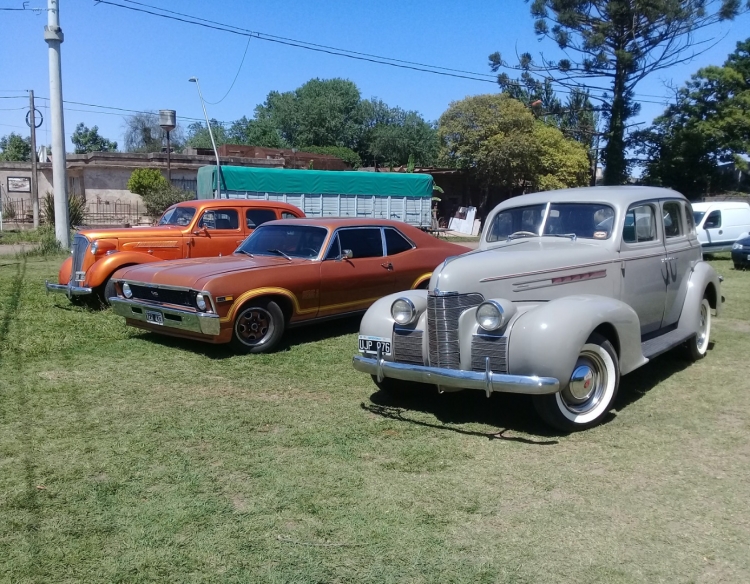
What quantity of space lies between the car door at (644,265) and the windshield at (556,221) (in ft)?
0.71

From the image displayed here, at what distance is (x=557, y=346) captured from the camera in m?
4.68

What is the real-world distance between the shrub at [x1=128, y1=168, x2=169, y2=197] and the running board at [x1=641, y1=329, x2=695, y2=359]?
26.1m

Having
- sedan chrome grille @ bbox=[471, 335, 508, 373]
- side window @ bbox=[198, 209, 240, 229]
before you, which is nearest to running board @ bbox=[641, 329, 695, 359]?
sedan chrome grille @ bbox=[471, 335, 508, 373]

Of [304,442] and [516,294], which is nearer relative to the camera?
[304,442]

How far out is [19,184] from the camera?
3609cm

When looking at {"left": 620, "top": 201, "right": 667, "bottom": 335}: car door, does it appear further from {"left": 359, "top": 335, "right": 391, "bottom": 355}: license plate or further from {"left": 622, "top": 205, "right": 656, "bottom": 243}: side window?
{"left": 359, "top": 335, "right": 391, "bottom": 355}: license plate

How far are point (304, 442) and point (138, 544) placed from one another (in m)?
1.62

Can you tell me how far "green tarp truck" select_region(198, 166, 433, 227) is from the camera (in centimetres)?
2275

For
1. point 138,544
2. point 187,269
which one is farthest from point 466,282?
point 187,269

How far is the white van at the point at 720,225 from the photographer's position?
19.5 m

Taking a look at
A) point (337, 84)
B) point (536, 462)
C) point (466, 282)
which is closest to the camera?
point (536, 462)

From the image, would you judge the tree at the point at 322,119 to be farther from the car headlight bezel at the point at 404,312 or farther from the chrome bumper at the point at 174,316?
the car headlight bezel at the point at 404,312

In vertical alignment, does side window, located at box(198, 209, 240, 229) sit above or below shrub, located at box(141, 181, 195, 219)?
below

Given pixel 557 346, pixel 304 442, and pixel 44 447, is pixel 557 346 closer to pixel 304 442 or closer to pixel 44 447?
pixel 304 442
